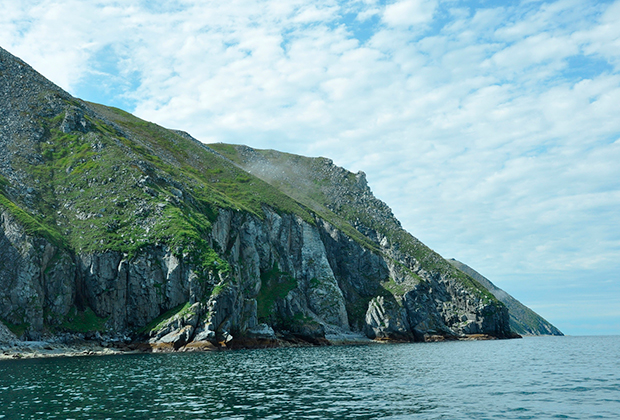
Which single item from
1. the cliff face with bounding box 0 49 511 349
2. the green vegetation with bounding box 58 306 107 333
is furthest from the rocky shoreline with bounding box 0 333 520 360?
the green vegetation with bounding box 58 306 107 333

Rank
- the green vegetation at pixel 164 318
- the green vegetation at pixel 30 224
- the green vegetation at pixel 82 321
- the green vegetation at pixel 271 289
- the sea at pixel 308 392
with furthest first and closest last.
A: 1. the green vegetation at pixel 271 289
2. the green vegetation at pixel 30 224
3. the green vegetation at pixel 164 318
4. the green vegetation at pixel 82 321
5. the sea at pixel 308 392

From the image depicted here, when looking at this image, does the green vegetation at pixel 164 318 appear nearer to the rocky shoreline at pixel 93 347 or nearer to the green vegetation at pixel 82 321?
the rocky shoreline at pixel 93 347

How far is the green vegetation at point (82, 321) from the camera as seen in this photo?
9538 centimetres

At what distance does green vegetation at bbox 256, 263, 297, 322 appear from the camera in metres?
131

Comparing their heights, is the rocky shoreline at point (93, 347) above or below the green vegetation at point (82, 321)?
below

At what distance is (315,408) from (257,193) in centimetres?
15127

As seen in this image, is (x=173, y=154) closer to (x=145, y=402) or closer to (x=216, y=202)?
(x=216, y=202)

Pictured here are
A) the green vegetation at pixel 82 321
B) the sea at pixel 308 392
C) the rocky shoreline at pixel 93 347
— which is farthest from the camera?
the green vegetation at pixel 82 321

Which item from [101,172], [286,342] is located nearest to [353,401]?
[286,342]

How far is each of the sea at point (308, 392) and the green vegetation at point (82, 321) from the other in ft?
123

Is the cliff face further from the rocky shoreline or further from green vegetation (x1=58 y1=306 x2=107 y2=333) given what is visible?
the rocky shoreline

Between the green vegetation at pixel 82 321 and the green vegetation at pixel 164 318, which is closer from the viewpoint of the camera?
the green vegetation at pixel 82 321

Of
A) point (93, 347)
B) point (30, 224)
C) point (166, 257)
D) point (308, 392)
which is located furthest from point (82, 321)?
point (308, 392)

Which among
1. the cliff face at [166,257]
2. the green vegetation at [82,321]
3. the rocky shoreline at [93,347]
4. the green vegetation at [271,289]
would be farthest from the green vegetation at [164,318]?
the green vegetation at [271,289]
